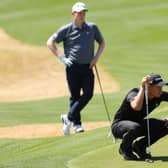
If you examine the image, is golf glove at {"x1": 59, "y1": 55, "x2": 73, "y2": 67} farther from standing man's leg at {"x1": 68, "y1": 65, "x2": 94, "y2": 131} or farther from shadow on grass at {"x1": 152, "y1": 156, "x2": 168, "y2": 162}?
shadow on grass at {"x1": 152, "y1": 156, "x2": 168, "y2": 162}

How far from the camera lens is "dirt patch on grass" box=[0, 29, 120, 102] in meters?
22.2

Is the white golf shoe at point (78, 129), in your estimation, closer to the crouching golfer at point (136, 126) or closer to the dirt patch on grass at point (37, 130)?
the dirt patch on grass at point (37, 130)

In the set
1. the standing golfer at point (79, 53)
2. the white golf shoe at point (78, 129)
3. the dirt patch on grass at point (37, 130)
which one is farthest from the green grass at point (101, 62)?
the standing golfer at point (79, 53)

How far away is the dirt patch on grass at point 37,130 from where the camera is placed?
49.9 feet

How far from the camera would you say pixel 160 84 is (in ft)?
29.6

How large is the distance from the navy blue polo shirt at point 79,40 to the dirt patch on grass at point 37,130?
2.01 metres

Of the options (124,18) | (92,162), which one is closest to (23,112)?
(92,162)

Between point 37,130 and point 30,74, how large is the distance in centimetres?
1018

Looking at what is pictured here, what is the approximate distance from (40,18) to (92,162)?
74.7 ft

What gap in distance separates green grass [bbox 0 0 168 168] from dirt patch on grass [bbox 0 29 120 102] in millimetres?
553

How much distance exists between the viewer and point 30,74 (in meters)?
25.6

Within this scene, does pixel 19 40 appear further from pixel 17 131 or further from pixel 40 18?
pixel 17 131

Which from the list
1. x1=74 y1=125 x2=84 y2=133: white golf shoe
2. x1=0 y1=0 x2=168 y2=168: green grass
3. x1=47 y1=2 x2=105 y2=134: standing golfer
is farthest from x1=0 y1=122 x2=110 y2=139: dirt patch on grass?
x1=47 y1=2 x2=105 y2=134: standing golfer

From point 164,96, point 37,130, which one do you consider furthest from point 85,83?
point 164,96
